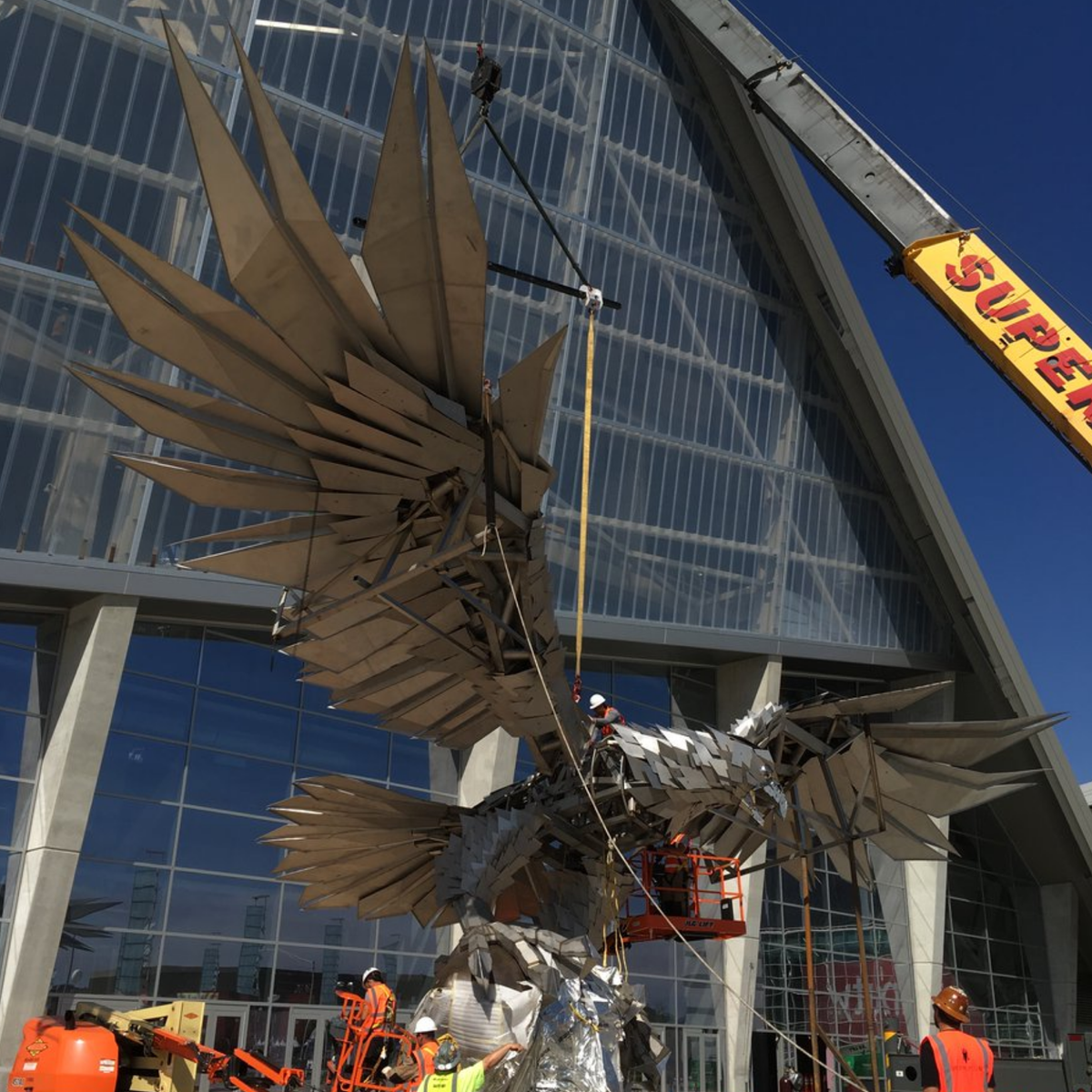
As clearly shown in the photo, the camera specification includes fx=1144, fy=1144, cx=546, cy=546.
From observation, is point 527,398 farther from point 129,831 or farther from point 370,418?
point 129,831

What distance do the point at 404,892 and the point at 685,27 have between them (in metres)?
21.5

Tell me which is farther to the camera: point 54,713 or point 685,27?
point 685,27

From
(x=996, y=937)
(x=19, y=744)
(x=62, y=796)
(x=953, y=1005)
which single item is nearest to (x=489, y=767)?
(x=62, y=796)

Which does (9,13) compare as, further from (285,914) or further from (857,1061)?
(857,1061)

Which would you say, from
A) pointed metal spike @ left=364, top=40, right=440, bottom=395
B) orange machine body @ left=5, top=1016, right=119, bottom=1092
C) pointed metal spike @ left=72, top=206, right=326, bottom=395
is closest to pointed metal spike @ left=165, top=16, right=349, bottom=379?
pointed metal spike @ left=72, top=206, right=326, bottom=395

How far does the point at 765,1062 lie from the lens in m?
23.5

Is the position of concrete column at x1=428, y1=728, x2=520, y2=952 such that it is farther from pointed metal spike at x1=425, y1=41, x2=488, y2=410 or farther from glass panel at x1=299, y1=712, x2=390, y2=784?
pointed metal spike at x1=425, y1=41, x2=488, y2=410

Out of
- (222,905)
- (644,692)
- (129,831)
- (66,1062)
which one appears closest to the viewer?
(66,1062)

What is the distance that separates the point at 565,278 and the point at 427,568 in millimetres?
17068

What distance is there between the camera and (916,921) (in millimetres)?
27219

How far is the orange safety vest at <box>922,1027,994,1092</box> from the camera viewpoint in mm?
4109

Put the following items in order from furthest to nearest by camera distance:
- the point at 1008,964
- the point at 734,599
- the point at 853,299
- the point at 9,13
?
the point at 1008,964 → the point at 853,299 → the point at 734,599 → the point at 9,13

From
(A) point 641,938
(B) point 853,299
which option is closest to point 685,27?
(B) point 853,299

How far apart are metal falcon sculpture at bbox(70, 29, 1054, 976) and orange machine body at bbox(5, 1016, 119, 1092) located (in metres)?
2.17
